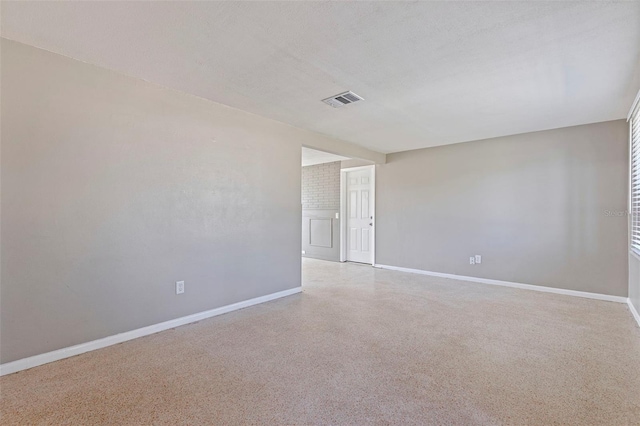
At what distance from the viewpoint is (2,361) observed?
83.4 inches

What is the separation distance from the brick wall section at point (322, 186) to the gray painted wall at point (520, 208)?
1.31 m

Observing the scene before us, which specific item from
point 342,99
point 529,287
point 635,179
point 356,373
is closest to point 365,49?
point 342,99

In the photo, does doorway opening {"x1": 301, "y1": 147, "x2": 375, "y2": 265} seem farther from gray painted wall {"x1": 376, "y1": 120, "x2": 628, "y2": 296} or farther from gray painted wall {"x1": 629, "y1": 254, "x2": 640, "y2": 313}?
gray painted wall {"x1": 629, "y1": 254, "x2": 640, "y2": 313}

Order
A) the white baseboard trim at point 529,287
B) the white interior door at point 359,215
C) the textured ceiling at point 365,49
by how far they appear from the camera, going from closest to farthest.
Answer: the textured ceiling at point 365,49 < the white baseboard trim at point 529,287 < the white interior door at point 359,215

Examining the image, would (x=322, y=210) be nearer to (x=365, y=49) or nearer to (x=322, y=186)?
(x=322, y=186)

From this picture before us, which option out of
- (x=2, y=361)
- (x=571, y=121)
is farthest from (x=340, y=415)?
(x=571, y=121)

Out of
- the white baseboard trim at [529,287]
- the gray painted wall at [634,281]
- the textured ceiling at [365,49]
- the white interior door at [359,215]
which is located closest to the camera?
the textured ceiling at [365,49]

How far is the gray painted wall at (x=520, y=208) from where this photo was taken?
399 cm

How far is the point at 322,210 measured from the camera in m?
7.29

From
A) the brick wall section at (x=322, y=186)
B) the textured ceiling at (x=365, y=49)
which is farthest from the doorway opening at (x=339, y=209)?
the textured ceiling at (x=365, y=49)

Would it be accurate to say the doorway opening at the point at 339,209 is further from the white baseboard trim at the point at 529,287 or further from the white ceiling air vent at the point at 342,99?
the white ceiling air vent at the point at 342,99

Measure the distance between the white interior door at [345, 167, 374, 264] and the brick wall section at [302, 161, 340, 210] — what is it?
292 mm

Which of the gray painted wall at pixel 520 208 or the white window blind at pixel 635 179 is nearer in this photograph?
the white window blind at pixel 635 179

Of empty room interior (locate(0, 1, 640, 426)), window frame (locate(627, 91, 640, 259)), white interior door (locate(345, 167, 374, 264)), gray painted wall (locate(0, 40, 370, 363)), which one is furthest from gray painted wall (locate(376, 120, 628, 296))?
gray painted wall (locate(0, 40, 370, 363))
